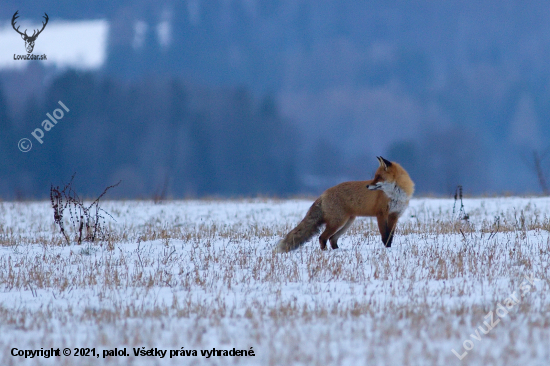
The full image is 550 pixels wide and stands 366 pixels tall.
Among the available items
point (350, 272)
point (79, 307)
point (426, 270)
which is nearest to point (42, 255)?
point (79, 307)

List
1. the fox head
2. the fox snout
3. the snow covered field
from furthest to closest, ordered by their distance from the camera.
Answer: the fox head → the fox snout → the snow covered field

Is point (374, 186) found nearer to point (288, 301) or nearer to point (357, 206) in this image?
point (357, 206)

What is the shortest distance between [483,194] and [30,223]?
18.3m

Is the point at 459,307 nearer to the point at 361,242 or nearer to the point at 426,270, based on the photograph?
the point at 426,270

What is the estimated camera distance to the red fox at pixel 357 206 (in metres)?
8.92

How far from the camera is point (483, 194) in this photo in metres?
22.4

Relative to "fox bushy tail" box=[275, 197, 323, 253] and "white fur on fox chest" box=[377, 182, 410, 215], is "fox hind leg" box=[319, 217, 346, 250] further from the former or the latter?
"white fur on fox chest" box=[377, 182, 410, 215]

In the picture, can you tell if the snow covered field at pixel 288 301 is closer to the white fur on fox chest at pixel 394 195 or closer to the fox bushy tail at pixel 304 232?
the fox bushy tail at pixel 304 232

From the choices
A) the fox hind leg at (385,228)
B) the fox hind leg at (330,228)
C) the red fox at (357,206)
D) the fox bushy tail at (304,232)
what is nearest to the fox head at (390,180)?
the red fox at (357,206)

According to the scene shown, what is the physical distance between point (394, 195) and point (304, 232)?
1.77 m

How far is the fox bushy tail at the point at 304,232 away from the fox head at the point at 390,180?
3.43 feet

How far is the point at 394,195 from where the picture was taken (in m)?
9.11

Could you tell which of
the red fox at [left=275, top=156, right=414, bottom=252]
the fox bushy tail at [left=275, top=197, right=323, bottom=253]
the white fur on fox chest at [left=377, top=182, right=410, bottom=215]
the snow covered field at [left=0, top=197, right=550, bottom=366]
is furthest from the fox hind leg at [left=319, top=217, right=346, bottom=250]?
the white fur on fox chest at [left=377, top=182, right=410, bottom=215]

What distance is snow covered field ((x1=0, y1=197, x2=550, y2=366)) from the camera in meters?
4.32
